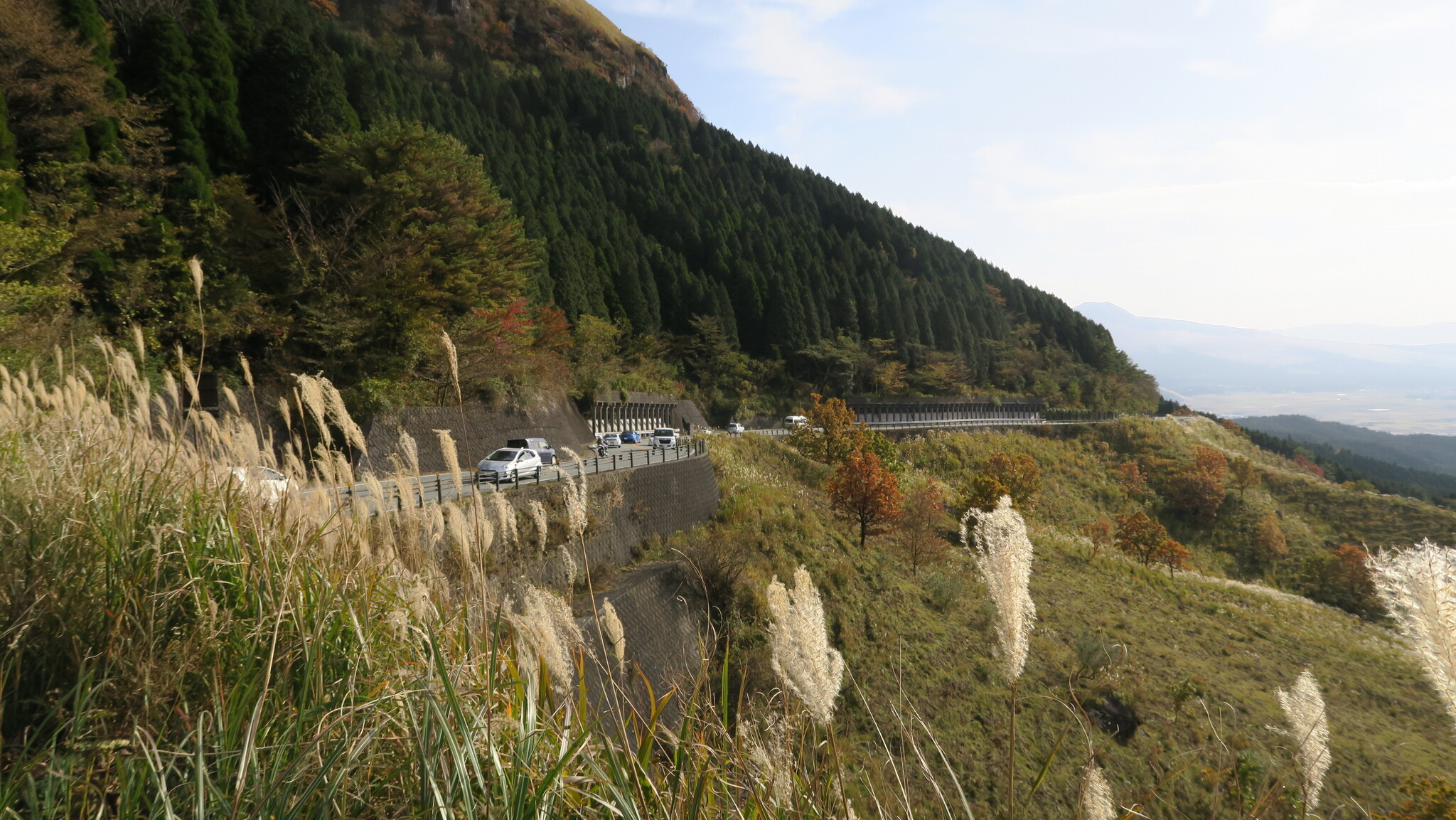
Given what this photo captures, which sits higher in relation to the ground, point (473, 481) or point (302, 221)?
point (302, 221)

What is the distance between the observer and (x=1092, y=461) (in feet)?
187

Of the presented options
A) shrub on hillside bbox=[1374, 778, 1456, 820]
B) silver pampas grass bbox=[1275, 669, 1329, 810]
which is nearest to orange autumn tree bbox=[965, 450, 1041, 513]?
shrub on hillside bbox=[1374, 778, 1456, 820]

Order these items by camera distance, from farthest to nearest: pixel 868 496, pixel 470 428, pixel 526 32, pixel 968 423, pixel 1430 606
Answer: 1. pixel 526 32
2. pixel 968 423
3. pixel 868 496
4. pixel 470 428
5. pixel 1430 606

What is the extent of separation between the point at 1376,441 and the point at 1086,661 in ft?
659

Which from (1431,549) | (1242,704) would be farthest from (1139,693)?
(1431,549)

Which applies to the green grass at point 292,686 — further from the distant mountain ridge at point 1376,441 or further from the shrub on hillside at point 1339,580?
the distant mountain ridge at point 1376,441

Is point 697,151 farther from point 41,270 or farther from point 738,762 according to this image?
point 738,762

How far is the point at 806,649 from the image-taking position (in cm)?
196

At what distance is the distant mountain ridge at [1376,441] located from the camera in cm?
13238

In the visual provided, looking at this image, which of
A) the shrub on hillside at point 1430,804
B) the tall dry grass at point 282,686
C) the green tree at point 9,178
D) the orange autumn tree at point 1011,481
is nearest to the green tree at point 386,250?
the green tree at point 9,178

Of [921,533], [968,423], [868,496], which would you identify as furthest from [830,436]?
[968,423]

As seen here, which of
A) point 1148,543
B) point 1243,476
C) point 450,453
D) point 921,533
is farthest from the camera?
point 1243,476

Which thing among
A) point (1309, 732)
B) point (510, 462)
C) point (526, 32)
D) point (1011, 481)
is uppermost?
point (526, 32)

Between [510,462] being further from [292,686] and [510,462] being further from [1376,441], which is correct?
[1376,441]
